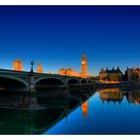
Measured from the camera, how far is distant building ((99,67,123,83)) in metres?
84.8

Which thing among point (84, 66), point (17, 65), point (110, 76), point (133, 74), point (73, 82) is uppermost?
point (84, 66)

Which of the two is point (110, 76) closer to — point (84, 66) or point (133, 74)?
point (133, 74)

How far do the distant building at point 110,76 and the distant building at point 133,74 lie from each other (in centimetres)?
498

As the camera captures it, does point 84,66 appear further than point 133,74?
A: Yes

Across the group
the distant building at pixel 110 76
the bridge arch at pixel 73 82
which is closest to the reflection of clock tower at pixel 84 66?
the distant building at pixel 110 76

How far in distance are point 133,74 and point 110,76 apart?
456 inches

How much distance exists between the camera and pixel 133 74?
257 feet

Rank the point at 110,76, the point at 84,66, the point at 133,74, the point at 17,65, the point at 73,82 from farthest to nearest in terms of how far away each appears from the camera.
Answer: the point at 110,76
the point at 84,66
the point at 133,74
the point at 73,82
the point at 17,65

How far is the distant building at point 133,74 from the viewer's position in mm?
77188

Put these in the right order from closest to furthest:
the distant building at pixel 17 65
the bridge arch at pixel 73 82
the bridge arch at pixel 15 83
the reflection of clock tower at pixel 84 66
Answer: the bridge arch at pixel 15 83
the distant building at pixel 17 65
the bridge arch at pixel 73 82
the reflection of clock tower at pixel 84 66

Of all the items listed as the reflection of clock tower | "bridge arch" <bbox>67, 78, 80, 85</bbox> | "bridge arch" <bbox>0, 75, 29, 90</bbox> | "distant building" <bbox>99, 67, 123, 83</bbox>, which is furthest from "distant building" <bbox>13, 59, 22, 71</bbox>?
"distant building" <bbox>99, 67, 123, 83</bbox>

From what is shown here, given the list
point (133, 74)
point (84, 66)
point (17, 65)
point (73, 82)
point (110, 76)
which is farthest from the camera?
point (110, 76)

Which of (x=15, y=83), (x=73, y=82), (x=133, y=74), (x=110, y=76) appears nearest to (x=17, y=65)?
(x=73, y=82)

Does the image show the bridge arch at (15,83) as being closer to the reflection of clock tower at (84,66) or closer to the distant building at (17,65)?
the distant building at (17,65)
